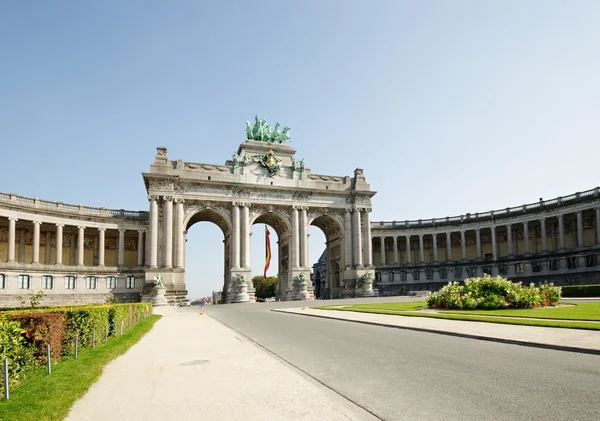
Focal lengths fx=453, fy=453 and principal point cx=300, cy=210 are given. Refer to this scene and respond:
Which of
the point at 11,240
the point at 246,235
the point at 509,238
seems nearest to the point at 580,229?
the point at 509,238

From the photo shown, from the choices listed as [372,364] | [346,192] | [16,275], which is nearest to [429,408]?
[372,364]

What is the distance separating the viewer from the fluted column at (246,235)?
237ft

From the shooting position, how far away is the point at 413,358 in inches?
529

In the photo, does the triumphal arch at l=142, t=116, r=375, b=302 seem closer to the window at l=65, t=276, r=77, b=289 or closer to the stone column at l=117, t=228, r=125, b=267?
the stone column at l=117, t=228, r=125, b=267

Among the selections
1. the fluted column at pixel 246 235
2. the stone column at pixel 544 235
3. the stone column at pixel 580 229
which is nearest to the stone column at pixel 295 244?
the fluted column at pixel 246 235

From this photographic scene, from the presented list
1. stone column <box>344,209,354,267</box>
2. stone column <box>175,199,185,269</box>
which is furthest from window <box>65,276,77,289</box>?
stone column <box>344,209,354,267</box>

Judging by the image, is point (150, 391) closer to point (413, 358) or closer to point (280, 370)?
point (280, 370)

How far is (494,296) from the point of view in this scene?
105ft

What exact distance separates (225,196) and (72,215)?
22771 mm

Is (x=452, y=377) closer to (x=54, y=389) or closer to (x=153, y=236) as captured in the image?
(x=54, y=389)

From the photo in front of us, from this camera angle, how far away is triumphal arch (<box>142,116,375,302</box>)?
224 feet

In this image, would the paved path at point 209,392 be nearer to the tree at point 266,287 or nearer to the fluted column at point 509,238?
the fluted column at point 509,238

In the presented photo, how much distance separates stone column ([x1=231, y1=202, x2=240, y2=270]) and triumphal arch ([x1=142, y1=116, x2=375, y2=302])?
0.16 metres

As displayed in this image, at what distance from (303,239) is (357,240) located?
10093 millimetres
